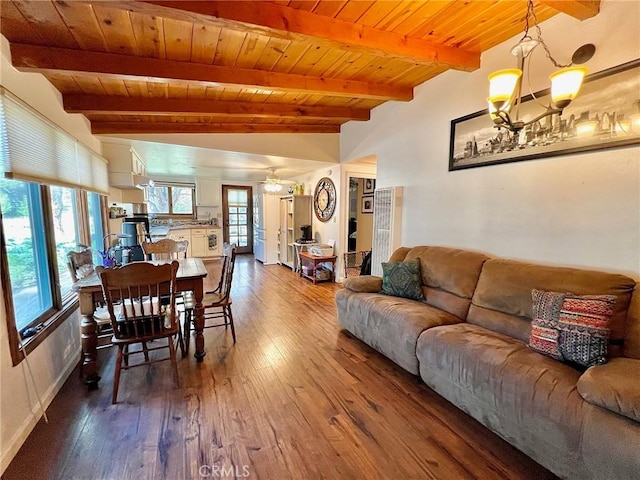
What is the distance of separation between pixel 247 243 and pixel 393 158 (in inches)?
228

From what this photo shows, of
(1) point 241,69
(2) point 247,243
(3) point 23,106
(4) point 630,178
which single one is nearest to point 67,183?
(3) point 23,106

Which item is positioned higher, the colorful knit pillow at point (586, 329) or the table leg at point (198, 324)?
the colorful knit pillow at point (586, 329)

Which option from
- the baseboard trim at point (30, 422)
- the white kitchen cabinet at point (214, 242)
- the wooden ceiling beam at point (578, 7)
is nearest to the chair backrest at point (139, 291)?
the baseboard trim at point (30, 422)

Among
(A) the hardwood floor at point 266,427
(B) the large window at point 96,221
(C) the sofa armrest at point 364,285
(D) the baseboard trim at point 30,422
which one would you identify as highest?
(B) the large window at point 96,221

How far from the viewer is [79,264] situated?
2.41 metres

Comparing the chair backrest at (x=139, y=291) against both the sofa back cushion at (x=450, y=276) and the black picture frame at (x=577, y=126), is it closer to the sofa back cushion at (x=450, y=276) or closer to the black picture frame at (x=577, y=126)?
the sofa back cushion at (x=450, y=276)

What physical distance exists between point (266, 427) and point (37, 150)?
8.00 feet

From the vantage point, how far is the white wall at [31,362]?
4.94 ft

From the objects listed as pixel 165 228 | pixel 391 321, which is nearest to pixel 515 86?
pixel 391 321

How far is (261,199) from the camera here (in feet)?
21.8

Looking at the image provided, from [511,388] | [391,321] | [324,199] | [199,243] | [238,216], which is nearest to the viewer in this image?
[511,388]

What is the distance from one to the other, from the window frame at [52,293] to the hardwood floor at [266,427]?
0.49 metres

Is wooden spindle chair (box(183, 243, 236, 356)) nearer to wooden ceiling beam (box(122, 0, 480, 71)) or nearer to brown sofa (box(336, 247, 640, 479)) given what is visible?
brown sofa (box(336, 247, 640, 479))

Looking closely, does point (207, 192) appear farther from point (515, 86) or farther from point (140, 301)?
point (515, 86)
